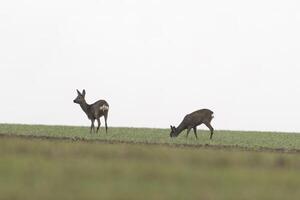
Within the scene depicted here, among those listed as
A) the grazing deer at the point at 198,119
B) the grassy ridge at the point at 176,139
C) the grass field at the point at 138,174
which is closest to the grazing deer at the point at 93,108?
the grassy ridge at the point at 176,139

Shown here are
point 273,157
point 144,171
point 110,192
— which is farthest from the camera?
point 273,157

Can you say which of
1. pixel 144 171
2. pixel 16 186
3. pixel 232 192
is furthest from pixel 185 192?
pixel 16 186

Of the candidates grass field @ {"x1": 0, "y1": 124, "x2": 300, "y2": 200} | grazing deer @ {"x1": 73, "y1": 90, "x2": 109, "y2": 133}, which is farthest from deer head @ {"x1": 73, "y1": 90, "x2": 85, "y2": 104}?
grass field @ {"x1": 0, "y1": 124, "x2": 300, "y2": 200}

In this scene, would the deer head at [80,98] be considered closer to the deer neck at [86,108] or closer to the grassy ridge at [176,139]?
the deer neck at [86,108]

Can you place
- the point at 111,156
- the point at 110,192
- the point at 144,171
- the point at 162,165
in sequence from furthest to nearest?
1. the point at 111,156
2. the point at 162,165
3. the point at 144,171
4. the point at 110,192

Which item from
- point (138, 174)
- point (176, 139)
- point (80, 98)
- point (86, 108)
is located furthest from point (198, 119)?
point (138, 174)

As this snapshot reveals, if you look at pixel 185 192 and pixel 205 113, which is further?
pixel 205 113

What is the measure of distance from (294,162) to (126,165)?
299cm

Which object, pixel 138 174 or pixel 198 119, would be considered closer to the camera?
pixel 138 174

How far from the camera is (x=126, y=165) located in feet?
25.6

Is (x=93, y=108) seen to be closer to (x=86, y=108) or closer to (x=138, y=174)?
(x=86, y=108)

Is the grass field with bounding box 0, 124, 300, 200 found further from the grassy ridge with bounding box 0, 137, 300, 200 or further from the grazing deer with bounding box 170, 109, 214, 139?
the grazing deer with bounding box 170, 109, 214, 139

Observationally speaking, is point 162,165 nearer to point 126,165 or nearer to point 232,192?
point 126,165

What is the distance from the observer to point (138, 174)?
737 cm
